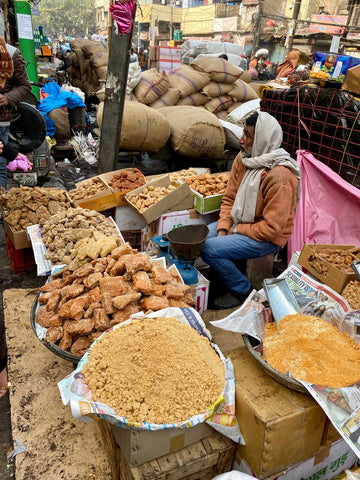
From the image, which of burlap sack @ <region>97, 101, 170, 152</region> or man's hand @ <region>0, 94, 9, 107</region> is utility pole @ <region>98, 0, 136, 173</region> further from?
man's hand @ <region>0, 94, 9, 107</region>

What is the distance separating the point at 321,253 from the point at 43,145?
4.30m

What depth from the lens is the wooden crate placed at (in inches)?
58.4

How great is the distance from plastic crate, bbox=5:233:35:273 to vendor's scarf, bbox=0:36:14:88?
6.23 feet

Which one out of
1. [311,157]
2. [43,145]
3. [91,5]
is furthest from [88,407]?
[91,5]

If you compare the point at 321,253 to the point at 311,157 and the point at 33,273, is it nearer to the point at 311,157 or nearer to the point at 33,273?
the point at 311,157

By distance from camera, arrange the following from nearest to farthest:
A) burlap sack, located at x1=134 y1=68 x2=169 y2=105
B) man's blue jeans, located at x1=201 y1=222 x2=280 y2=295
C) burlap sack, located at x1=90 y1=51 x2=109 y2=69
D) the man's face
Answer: the man's face → man's blue jeans, located at x1=201 y1=222 x2=280 y2=295 → burlap sack, located at x1=134 y1=68 x2=169 y2=105 → burlap sack, located at x1=90 y1=51 x2=109 y2=69

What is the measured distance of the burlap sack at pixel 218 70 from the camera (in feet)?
24.2

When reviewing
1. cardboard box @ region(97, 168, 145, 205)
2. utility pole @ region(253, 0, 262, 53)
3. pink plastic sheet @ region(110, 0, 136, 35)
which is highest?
utility pole @ region(253, 0, 262, 53)

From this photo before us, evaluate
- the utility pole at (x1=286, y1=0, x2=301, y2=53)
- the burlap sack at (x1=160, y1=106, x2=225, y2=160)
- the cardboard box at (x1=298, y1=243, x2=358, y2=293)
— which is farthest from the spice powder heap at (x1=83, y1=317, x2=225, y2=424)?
the utility pole at (x1=286, y1=0, x2=301, y2=53)

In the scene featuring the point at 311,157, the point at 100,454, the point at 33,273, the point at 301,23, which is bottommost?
the point at 33,273

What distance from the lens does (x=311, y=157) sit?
3.96 metres

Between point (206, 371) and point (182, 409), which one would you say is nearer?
point (182, 409)

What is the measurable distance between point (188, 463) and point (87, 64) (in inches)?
547

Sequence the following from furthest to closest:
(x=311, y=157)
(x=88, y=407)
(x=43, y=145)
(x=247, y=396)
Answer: (x=43, y=145) < (x=311, y=157) < (x=247, y=396) < (x=88, y=407)
